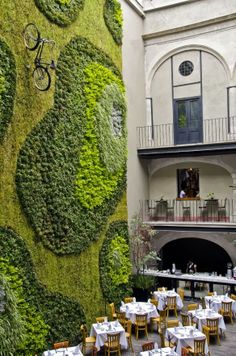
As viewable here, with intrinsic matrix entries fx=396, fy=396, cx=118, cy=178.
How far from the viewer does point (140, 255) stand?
1761cm

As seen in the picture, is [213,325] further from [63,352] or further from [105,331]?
[63,352]

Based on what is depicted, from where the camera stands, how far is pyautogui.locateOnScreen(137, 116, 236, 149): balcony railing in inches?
711

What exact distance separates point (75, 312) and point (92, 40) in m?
9.55

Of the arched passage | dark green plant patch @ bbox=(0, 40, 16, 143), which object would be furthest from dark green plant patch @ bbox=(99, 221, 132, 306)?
dark green plant patch @ bbox=(0, 40, 16, 143)

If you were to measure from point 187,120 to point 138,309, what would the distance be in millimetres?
9421

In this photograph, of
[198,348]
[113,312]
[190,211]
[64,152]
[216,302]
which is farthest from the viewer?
[190,211]

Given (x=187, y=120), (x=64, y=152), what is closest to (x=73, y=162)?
(x=64, y=152)

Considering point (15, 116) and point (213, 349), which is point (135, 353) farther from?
point (15, 116)

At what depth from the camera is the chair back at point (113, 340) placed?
38.5 feet

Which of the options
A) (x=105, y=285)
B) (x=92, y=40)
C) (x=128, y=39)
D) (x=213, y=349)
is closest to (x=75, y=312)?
(x=105, y=285)

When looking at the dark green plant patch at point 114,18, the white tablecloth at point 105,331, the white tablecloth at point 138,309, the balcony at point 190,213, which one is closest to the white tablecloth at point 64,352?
the white tablecloth at point 105,331

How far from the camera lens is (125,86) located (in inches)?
703

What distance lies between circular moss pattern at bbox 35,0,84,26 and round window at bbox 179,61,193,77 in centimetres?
687

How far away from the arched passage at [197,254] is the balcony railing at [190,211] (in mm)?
2074
